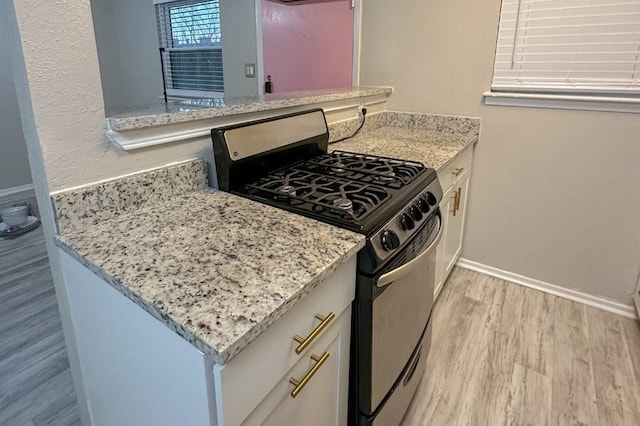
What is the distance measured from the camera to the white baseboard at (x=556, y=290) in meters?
2.07

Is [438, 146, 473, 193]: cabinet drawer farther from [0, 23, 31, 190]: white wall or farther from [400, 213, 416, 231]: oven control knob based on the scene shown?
[0, 23, 31, 190]: white wall

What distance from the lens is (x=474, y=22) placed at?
209 centimetres

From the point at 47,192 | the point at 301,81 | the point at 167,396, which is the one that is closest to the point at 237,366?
the point at 167,396

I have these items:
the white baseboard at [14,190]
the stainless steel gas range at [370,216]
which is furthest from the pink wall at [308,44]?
the white baseboard at [14,190]

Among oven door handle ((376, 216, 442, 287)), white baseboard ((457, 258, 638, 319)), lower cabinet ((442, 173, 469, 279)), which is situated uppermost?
oven door handle ((376, 216, 442, 287))

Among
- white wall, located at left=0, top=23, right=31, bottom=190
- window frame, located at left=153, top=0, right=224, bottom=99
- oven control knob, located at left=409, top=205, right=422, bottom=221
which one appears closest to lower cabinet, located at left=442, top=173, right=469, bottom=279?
oven control knob, located at left=409, top=205, right=422, bottom=221

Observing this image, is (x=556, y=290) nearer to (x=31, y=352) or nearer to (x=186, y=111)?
(x=186, y=111)

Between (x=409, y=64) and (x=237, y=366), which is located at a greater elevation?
(x=409, y=64)

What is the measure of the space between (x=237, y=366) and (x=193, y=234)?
418mm

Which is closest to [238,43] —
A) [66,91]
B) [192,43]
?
[192,43]

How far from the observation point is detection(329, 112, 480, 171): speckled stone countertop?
72.2 inches

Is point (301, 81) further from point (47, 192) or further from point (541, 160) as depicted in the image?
point (47, 192)

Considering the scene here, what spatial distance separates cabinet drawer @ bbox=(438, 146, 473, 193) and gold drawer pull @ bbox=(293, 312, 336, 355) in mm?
1022

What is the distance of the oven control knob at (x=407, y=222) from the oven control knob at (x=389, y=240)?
0.22 feet
